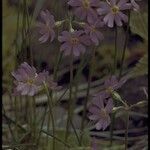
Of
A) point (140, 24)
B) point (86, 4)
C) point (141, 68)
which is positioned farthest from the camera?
point (140, 24)

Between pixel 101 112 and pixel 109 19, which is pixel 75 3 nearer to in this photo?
pixel 109 19

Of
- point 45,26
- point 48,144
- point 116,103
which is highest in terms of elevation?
point 45,26

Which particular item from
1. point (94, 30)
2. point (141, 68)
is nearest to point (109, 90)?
point (94, 30)

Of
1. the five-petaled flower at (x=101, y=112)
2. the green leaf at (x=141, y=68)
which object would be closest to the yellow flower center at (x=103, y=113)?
the five-petaled flower at (x=101, y=112)

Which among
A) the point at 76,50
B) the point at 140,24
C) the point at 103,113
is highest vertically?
the point at 140,24

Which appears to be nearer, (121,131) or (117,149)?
(117,149)

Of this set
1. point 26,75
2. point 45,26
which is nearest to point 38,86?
point 26,75

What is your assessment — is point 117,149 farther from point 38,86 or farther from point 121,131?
point 121,131

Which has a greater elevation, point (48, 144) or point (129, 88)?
point (129, 88)
